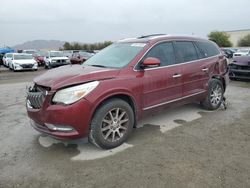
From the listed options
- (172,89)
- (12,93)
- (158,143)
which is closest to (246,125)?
(172,89)

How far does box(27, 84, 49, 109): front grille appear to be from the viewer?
3.73m

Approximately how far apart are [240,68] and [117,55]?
7182 mm

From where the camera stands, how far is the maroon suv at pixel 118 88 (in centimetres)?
359

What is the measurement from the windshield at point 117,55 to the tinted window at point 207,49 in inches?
72.0

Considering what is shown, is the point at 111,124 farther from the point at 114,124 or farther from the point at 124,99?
the point at 124,99

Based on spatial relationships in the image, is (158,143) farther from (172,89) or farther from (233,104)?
(233,104)

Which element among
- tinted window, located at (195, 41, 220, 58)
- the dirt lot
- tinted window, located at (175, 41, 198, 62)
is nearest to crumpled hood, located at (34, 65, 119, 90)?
the dirt lot

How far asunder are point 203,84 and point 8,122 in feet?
14.4

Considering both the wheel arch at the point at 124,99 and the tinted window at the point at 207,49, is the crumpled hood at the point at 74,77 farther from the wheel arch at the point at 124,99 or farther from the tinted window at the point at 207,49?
the tinted window at the point at 207,49

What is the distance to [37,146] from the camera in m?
4.15

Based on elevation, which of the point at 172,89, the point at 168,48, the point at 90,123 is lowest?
the point at 90,123

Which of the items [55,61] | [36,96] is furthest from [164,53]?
[55,61]

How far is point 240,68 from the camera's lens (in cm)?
1009

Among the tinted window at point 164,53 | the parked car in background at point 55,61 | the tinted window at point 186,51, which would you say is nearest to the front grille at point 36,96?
the tinted window at point 164,53
